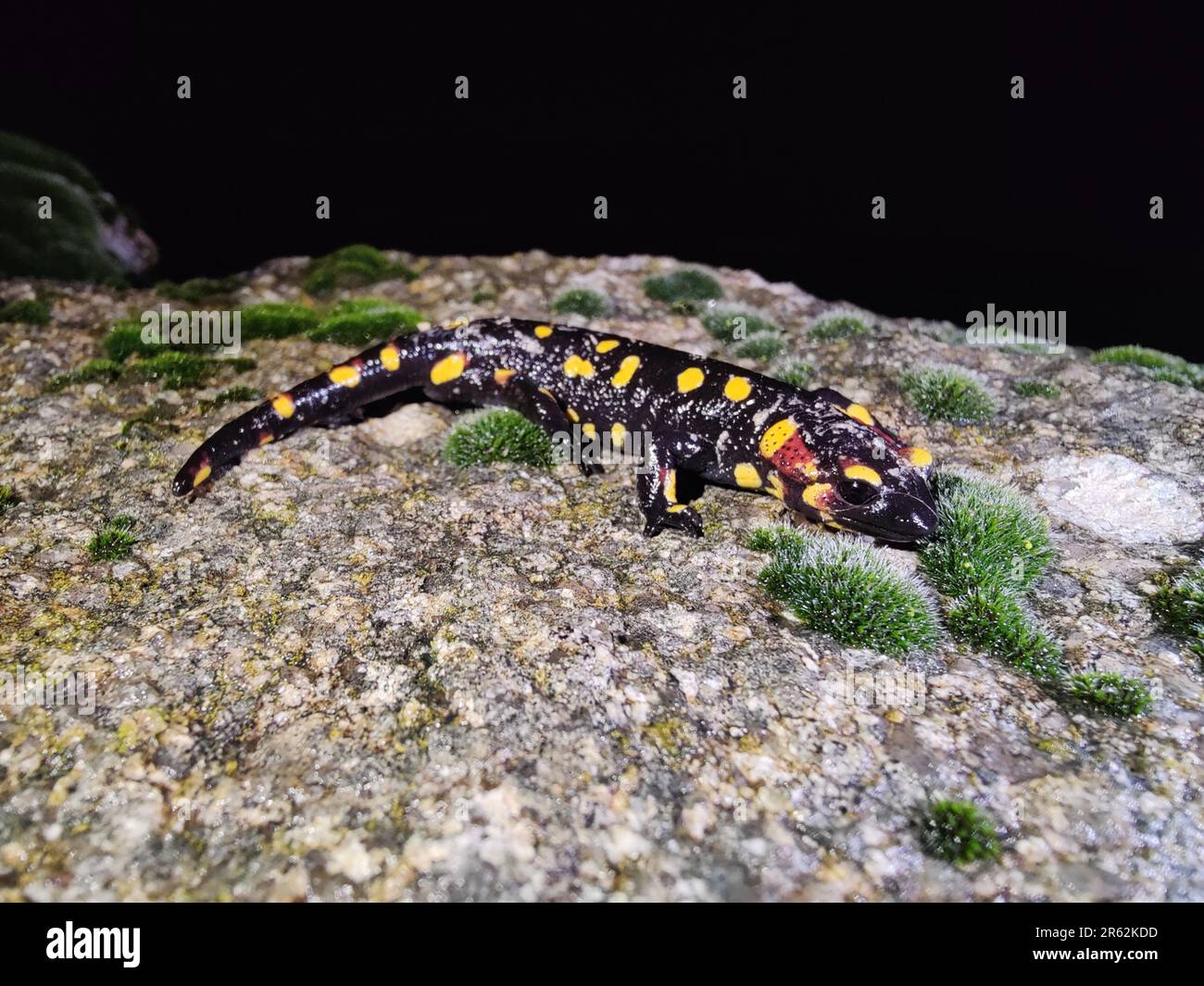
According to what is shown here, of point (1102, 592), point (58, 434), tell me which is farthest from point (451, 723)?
point (58, 434)

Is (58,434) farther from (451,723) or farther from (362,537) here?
(451,723)

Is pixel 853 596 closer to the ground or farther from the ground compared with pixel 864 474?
closer to the ground

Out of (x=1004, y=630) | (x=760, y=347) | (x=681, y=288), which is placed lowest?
(x=1004, y=630)

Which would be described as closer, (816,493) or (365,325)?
(816,493)

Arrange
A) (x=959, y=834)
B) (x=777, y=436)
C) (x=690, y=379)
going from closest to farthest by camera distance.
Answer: (x=959, y=834) → (x=777, y=436) → (x=690, y=379)

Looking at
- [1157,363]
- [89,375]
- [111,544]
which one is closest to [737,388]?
[111,544]

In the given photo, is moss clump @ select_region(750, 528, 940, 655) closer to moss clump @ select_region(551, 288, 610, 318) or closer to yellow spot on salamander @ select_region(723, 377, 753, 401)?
yellow spot on salamander @ select_region(723, 377, 753, 401)

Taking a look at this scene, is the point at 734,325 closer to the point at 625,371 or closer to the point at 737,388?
the point at 625,371

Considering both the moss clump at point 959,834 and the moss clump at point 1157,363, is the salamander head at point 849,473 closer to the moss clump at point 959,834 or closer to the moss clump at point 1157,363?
the moss clump at point 959,834
